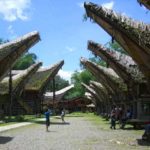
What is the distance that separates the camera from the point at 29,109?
71.2m

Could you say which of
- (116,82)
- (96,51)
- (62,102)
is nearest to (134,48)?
(96,51)

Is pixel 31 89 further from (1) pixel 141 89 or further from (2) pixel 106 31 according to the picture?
(2) pixel 106 31

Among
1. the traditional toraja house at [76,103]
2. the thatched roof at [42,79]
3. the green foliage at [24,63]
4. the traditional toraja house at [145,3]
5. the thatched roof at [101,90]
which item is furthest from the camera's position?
the green foliage at [24,63]

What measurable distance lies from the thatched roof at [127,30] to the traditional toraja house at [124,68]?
10.2 meters

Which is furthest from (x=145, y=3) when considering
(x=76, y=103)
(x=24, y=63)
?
(x=24, y=63)

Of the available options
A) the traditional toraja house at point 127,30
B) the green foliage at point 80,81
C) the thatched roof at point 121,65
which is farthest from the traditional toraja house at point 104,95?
the green foliage at point 80,81

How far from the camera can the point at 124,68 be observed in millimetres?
35469

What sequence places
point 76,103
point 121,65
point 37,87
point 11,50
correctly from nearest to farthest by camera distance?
point 11,50 < point 121,65 < point 37,87 < point 76,103

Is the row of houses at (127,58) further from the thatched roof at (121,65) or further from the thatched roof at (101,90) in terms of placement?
the thatched roof at (101,90)

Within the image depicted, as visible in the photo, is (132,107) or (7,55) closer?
(7,55)

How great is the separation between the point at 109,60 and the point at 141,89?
371 cm

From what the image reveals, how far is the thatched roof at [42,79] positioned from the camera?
239ft

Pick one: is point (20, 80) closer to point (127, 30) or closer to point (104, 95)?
point (104, 95)

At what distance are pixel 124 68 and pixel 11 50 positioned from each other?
875 centimetres
